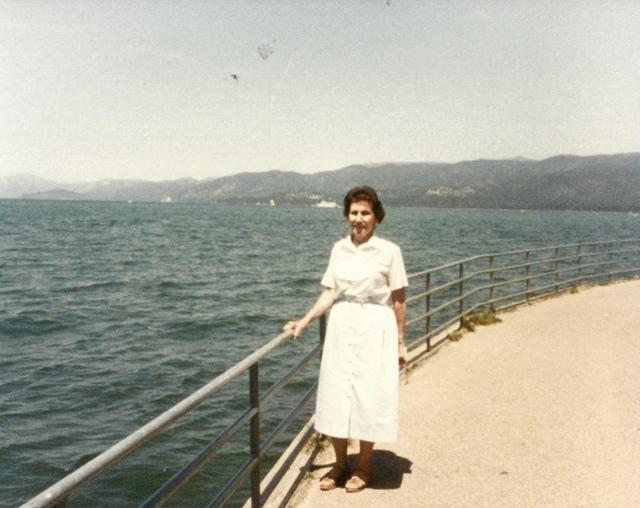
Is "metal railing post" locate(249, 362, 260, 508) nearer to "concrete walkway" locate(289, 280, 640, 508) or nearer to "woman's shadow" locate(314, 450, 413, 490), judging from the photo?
"concrete walkway" locate(289, 280, 640, 508)

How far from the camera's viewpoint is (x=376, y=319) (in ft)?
11.9

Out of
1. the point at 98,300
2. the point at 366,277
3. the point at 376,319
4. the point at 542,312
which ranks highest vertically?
the point at 366,277

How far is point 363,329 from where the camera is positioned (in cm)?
364

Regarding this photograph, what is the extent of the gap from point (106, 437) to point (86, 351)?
5.89 metres

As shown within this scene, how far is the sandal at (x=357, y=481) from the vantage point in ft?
12.7

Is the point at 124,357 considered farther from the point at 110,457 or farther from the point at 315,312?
the point at 110,457

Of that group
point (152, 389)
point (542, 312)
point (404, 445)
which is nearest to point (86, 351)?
point (152, 389)

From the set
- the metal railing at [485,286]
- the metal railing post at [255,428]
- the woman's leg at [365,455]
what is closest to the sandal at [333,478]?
the woman's leg at [365,455]

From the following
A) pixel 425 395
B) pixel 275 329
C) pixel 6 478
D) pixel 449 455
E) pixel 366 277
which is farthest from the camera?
pixel 275 329

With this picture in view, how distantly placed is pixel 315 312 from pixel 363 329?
1.05ft

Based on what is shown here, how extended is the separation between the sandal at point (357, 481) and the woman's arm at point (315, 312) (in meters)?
1.02

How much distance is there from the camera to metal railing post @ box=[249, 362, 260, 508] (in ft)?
10.5

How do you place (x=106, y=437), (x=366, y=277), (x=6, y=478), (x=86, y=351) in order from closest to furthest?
(x=366, y=277)
(x=6, y=478)
(x=106, y=437)
(x=86, y=351)

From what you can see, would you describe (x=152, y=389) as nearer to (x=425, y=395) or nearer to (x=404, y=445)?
(x=425, y=395)
